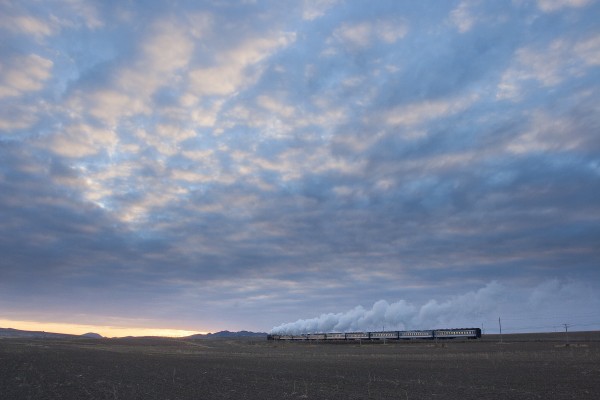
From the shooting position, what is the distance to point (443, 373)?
128ft

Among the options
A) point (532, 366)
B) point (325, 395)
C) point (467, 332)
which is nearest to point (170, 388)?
point (325, 395)

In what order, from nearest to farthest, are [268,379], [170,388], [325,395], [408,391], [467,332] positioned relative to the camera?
[325,395] < [408,391] < [170,388] < [268,379] < [467,332]

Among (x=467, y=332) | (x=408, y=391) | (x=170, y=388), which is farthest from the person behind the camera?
(x=467, y=332)

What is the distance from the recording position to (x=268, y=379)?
3525 cm

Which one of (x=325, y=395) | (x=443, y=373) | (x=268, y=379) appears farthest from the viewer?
(x=443, y=373)

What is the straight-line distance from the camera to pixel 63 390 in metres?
28.4

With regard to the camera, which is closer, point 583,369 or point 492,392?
point 492,392

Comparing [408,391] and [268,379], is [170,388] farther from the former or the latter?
[408,391]

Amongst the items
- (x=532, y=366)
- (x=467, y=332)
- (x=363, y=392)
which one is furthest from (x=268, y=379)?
(x=467, y=332)

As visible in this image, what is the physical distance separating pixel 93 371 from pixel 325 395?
24773 millimetres

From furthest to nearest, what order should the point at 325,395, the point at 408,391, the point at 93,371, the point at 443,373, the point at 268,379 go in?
1. the point at 93,371
2. the point at 443,373
3. the point at 268,379
4. the point at 408,391
5. the point at 325,395

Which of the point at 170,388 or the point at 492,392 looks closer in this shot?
the point at 492,392

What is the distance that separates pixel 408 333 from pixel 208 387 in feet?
361

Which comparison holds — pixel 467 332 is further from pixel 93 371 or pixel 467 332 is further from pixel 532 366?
pixel 93 371
